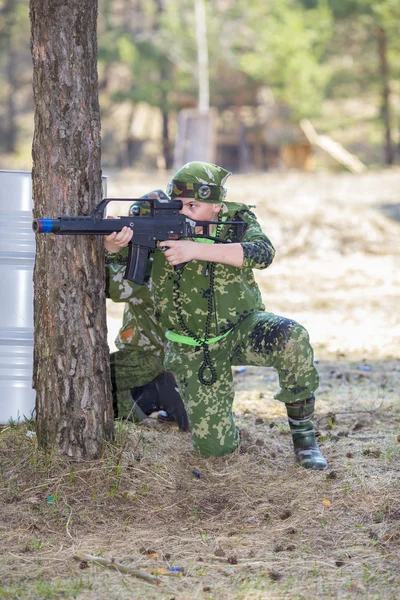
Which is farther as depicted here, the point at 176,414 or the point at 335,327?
the point at 335,327

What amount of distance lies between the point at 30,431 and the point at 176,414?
3.64 feet

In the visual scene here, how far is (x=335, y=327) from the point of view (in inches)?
359

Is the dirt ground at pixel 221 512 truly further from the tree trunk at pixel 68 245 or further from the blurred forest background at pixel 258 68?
the blurred forest background at pixel 258 68

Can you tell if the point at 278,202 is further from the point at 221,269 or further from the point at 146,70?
the point at 146,70

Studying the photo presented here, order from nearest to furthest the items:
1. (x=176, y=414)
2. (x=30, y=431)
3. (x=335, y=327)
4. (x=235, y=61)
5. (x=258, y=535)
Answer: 1. (x=258, y=535)
2. (x=30, y=431)
3. (x=176, y=414)
4. (x=335, y=327)
5. (x=235, y=61)

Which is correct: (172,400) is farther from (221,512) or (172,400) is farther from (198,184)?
(198,184)

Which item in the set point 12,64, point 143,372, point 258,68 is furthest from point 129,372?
A: point 12,64

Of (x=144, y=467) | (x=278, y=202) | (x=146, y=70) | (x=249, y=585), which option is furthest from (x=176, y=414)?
(x=146, y=70)

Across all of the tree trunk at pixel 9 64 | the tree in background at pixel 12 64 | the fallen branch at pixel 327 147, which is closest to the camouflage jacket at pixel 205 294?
the fallen branch at pixel 327 147

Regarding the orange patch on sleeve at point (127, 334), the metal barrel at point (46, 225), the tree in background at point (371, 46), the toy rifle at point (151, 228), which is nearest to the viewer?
the metal barrel at point (46, 225)

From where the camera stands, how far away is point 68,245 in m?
3.91

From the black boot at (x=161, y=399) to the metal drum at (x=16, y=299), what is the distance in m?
0.80

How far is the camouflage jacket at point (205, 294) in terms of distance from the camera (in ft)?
14.6

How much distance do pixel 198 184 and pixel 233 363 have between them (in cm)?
103
